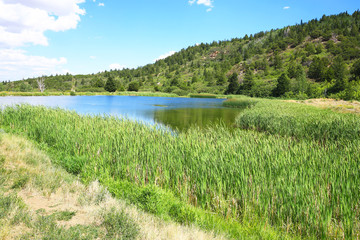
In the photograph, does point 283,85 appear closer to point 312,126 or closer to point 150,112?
point 150,112

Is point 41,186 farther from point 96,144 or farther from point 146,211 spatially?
point 96,144

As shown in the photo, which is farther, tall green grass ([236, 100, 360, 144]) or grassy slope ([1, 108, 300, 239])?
tall green grass ([236, 100, 360, 144])

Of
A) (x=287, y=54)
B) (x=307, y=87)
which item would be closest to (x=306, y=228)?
(x=307, y=87)

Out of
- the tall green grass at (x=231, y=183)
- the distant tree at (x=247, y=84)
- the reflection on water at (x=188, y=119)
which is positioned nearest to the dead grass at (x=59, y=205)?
the tall green grass at (x=231, y=183)

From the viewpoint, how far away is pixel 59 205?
380 centimetres

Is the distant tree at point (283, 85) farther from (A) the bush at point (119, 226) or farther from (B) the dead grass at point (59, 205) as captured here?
(A) the bush at point (119, 226)

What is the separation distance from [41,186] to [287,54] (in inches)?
3933

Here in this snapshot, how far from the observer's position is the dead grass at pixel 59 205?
3051 mm

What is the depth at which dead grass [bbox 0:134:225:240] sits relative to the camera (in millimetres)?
3051

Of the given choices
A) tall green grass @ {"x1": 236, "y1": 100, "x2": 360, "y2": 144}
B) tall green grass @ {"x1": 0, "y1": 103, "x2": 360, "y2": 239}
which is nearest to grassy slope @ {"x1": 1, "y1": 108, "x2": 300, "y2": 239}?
tall green grass @ {"x1": 0, "y1": 103, "x2": 360, "y2": 239}

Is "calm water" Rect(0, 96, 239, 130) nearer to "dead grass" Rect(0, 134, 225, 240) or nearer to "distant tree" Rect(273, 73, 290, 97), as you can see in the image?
"dead grass" Rect(0, 134, 225, 240)

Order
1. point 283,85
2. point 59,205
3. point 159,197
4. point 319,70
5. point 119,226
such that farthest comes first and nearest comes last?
point 319,70, point 283,85, point 159,197, point 59,205, point 119,226

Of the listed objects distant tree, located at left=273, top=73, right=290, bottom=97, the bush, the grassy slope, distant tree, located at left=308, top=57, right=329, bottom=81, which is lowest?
the grassy slope

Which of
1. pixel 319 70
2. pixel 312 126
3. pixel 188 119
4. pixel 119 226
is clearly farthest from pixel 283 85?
pixel 119 226
